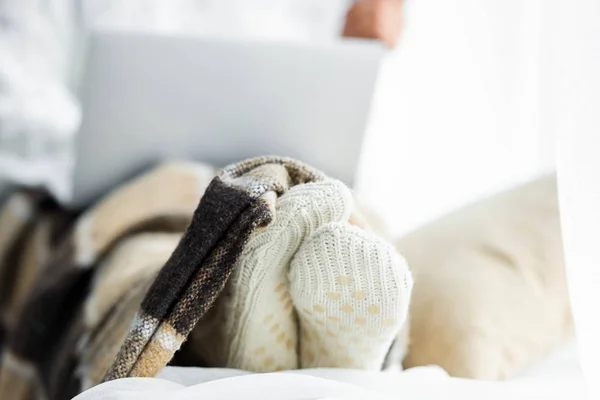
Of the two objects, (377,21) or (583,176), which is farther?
(377,21)

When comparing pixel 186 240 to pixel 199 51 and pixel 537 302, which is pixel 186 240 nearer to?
pixel 537 302

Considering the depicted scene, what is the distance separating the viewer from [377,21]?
132 cm

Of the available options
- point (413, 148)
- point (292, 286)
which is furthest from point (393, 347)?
point (413, 148)

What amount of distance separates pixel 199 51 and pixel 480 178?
1.73 feet

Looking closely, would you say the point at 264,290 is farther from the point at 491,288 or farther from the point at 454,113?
the point at 454,113

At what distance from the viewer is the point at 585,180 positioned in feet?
1.50

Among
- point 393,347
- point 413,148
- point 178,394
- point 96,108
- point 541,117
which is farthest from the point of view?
point 413,148

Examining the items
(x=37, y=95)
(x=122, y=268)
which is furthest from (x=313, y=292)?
(x=37, y=95)

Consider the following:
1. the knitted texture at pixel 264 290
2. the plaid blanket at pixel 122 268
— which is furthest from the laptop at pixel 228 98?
the knitted texture at pixel 264 290

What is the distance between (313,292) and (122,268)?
1.30 ft

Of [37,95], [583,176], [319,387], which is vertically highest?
[583,176]

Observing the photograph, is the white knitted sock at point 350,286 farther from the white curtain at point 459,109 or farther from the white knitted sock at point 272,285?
the white curtain at point 459,109

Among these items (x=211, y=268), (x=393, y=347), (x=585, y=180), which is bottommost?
(x=393, y=347)

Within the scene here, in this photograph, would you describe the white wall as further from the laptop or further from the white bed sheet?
the white bed sheet
